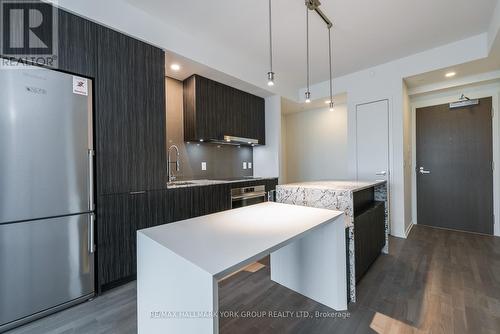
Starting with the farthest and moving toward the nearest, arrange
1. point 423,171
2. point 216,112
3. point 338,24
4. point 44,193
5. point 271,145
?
point 271,145 → point 423,171 → point 216,112 → point 338,24 → point 44,193

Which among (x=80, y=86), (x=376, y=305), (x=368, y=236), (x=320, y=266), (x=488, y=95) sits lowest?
(x=376, y=305)

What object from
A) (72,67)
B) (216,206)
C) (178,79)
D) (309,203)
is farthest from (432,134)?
(72,67)

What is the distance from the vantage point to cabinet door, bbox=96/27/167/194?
199 cm

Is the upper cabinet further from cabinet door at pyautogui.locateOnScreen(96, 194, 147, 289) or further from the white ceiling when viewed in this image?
cabinet door at pyautogui.locateOnScreen(96, 194, 147, 289)

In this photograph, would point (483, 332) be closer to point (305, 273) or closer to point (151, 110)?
point (305, 273)

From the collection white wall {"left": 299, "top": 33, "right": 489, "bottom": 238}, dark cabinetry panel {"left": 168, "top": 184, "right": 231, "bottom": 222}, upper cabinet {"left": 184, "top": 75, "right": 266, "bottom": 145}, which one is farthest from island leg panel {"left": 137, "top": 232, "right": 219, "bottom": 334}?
white wall {"left": 299, "top": 33, "right": 489, "bottom": 238}

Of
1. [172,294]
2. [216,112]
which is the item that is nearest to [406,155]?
[216,112]

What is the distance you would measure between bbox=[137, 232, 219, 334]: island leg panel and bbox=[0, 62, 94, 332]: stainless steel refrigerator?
1.07m

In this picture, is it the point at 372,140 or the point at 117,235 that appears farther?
the point at 372,140

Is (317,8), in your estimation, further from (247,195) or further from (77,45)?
(247,195)

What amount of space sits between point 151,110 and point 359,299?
265 centimetres

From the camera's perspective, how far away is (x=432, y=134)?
12.6 feet

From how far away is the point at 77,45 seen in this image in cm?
185

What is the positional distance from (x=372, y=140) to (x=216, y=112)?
2.56m
